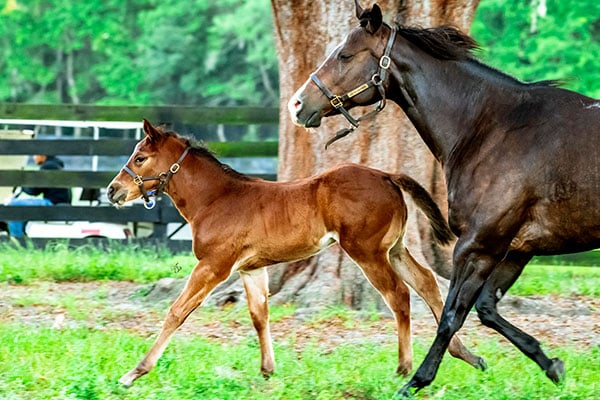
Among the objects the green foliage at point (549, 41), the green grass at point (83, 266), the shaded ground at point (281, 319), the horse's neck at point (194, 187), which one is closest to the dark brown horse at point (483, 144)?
the horse's neck at point (194, 187)

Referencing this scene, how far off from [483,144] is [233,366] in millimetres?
2333

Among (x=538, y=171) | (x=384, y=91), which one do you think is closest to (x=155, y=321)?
(x=384, y=91)

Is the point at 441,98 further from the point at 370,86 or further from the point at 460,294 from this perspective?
the point at 460,294

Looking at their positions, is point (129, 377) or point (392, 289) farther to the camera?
point (392, 289)

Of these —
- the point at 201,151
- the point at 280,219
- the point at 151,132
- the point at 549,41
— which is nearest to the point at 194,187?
the point at 201,151

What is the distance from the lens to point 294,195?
7770 millimetres

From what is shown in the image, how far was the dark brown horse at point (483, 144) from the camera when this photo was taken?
6.62 m

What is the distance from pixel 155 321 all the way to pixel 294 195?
248cm

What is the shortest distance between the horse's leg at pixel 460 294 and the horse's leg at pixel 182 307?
4.92 feet

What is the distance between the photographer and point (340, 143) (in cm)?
996

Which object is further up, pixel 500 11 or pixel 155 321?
pixel 500 11

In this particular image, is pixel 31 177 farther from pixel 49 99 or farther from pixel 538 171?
pixel 49 99

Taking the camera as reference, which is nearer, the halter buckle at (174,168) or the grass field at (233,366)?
the grass field at (233,366)

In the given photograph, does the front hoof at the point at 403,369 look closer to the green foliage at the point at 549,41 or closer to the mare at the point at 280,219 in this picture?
the mare at the point at 280,219
